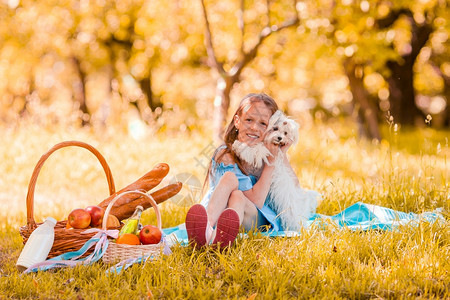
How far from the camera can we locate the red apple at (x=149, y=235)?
319 cm

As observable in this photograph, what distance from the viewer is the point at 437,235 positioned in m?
3.38

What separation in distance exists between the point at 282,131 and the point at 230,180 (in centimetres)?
50

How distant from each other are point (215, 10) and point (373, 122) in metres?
3.63

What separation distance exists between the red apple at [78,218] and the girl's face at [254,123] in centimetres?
124

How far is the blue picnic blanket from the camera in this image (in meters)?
3.53

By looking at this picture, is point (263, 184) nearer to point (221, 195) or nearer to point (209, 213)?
point (221, 195)

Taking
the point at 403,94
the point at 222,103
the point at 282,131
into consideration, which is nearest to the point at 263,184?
the point at 282,131

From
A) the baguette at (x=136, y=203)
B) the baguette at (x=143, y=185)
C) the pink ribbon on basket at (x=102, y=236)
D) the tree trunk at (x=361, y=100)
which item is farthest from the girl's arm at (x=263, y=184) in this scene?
the tree trunk at (x=361, y=100)

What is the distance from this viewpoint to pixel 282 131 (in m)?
3.54

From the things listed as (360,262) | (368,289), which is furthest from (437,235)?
(368,289)

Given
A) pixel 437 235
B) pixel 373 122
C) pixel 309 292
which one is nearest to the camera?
pixel 309 292

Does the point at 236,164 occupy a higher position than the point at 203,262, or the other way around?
the point at 236,164

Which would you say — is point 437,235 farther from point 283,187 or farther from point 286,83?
point 286,83

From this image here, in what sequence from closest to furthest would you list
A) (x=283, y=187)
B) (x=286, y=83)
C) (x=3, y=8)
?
(x=283, y=187)
(x=3, y=8)
(x=286, y=83)
